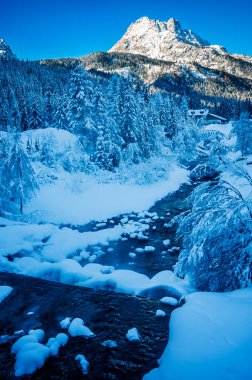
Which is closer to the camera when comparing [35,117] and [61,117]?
[61,117]

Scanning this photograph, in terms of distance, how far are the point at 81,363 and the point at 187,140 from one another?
46.3 meters

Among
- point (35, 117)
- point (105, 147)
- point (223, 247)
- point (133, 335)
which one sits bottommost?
point (133, 335)

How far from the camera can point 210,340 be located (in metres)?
4.98

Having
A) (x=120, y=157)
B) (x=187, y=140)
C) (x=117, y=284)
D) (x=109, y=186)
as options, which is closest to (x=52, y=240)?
(x=117, y=284)

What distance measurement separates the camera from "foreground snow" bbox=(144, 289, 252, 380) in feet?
14.1

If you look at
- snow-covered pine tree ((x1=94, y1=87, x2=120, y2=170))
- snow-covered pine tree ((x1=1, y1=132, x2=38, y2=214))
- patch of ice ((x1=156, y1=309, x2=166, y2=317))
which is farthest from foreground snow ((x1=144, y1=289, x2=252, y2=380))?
snow-covered pine tree ((x1=94, y1=87, x2=120, y2=170))

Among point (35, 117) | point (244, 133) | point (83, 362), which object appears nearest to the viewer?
point (83, 362)

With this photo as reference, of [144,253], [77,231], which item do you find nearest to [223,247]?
[144,253]

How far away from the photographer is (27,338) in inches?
215

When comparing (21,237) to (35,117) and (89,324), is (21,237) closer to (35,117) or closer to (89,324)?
(89,324)

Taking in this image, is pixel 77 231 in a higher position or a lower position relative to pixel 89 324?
higher

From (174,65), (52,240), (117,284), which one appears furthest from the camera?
(174,65)

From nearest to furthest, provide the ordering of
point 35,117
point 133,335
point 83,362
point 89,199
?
point 83,362 < point 133,335 < point 89,199 < point 35,117

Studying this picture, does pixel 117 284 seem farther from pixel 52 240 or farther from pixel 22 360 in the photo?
pixel 52 240
